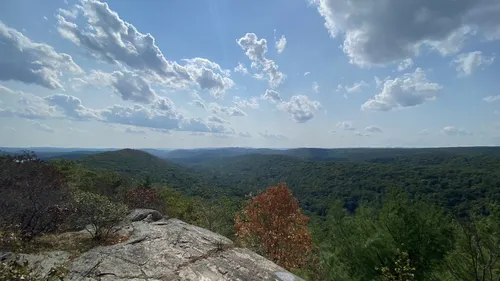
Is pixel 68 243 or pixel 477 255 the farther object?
pixel 68 243

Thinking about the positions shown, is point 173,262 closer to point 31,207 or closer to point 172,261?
point 172,261

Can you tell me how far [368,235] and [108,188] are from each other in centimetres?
3648

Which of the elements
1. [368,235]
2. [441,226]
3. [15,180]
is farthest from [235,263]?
[15,180]

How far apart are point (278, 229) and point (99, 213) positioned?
10.4 m

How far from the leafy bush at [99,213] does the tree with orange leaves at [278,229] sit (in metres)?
8.18

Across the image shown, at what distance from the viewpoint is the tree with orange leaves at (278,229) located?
17.2 metres

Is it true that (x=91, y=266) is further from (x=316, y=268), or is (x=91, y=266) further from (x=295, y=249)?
(x=316, y=268)

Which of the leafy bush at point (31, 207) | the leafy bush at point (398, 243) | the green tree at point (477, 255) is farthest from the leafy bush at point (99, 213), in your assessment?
the green tree at point (477, 255)

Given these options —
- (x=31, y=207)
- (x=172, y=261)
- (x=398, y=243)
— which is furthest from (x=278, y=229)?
(x=31, y=207)

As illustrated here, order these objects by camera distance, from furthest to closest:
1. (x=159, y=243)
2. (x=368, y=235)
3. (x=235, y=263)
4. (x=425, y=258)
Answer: (x=368, y=235)
(x=425, y=258)
(x=159, y=243)
(x=235, y=263)

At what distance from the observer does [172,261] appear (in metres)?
9.27

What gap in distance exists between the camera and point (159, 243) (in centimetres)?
1066

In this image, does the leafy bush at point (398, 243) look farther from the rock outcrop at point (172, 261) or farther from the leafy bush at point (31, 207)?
the leafy bush at point (31, 207)

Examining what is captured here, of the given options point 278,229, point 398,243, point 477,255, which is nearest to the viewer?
point 477,255
